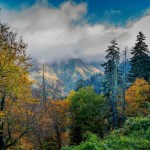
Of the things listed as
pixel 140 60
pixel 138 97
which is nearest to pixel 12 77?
pixel 138 97

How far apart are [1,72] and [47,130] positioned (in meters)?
32.1

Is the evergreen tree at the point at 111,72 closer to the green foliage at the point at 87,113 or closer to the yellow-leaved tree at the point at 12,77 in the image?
the green foliage at the point at 87,113

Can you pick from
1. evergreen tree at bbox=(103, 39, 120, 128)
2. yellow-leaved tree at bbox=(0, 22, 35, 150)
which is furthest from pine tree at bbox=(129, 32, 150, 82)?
yellow-leaved tree at bbox=(0, 22, 35, 150)

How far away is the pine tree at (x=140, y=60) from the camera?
6206 cm

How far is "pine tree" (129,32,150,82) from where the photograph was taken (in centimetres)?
6206

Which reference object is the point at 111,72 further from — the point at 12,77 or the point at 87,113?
the point at 12,77

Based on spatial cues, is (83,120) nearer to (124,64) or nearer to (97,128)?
(97,128)

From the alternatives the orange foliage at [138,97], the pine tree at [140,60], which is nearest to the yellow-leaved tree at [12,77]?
the orange foliage at [138,97]

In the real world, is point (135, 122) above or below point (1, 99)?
below

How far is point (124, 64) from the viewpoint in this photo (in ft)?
225

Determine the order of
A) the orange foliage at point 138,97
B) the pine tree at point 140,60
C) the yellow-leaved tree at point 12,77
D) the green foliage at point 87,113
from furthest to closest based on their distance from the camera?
the pine tree at point 140,60
the green foliage at point 87,113
the orange foliage at point 138,97
the yellow-leaved tree at point 12,77

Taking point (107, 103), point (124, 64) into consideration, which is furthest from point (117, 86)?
point (124, 64)

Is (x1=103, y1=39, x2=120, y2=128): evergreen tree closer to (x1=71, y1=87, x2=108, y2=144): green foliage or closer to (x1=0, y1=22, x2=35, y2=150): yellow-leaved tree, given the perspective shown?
(x1=71, y1=87, x2=108, y2=144): green foliage

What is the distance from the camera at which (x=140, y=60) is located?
208 ft
